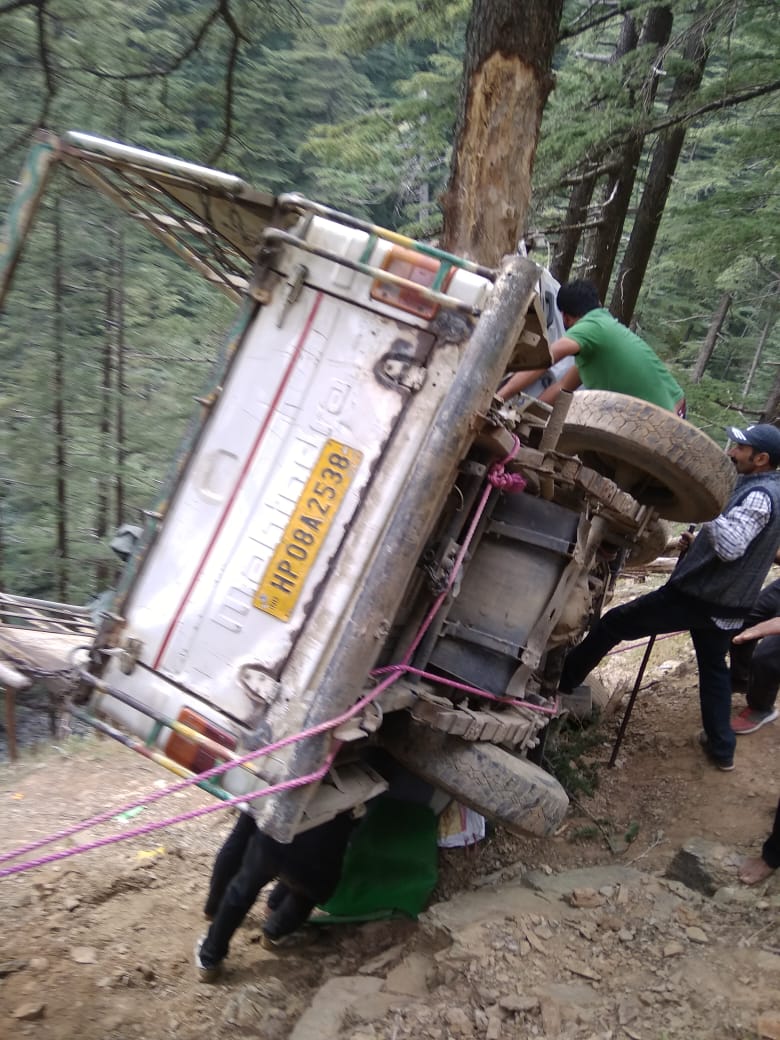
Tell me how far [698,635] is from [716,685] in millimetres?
300

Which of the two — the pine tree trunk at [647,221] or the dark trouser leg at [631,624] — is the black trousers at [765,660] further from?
the pine tree trunk at [647,221]

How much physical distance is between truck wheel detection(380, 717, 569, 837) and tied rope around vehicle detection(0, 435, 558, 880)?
239 millimetres

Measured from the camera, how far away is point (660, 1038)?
2799 millimetres

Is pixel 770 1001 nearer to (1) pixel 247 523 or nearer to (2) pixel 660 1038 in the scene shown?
(2) pixel 660 1038

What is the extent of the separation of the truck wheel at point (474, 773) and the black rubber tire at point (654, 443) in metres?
1.57

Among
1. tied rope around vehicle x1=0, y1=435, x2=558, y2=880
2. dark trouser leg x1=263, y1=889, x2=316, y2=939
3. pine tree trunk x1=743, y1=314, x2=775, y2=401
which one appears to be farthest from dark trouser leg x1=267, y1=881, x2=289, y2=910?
pine tree trunk x1=743, y1=314, x2=775, y2=401

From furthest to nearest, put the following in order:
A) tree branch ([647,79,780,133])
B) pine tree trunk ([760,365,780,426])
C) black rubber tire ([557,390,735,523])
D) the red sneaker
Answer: pine tree trunk ([760,365,780,426])
tree branch ([647,79,780,133])
the red sneaker
black rubber tire ([557,390,735,523])

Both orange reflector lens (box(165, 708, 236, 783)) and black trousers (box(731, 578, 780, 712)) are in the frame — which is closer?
orange reflector lens (box(165, 708, 236, 783))

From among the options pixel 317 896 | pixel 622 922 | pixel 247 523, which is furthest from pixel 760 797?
pixel 247 523

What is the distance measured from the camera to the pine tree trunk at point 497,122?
15.4ft

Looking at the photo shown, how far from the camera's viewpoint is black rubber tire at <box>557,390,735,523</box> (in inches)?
140

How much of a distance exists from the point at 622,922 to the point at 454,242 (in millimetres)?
4197

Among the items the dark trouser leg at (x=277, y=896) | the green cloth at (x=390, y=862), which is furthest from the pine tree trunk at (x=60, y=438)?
the green cloth at (x=390, y=862)

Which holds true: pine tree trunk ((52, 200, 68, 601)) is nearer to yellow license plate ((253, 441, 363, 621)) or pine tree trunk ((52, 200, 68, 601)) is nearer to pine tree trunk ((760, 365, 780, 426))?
yellow license plate ((253, 441, 363, 621))
